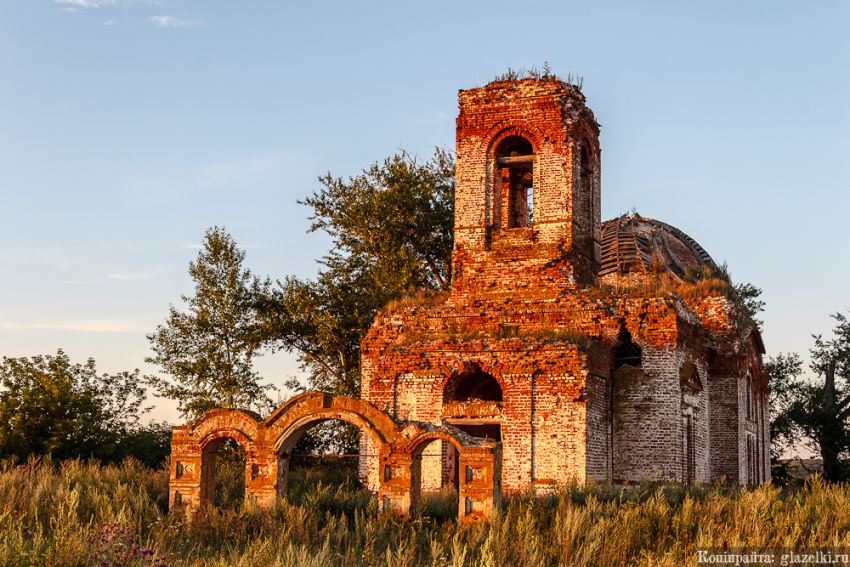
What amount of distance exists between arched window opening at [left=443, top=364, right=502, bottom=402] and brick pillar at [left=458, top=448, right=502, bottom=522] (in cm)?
447

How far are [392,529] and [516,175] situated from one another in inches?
449

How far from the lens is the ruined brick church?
1881 centimetres

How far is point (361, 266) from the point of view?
99.6ft

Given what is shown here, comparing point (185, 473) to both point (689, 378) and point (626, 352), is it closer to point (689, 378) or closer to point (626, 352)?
point (626, 352)

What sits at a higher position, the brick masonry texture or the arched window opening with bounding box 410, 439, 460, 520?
the brick masonry texture

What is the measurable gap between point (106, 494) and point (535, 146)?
11530 millimetres

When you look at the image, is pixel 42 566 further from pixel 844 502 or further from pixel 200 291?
pixel 200 291

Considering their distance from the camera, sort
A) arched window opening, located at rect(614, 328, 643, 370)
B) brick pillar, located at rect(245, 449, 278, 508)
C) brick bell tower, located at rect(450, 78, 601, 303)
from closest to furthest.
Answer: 1. brick pillar, located at rect(245, 449, 278, 508)
2. arched window opening, located at rect(614, 328, 643, 370)
3. brick bell tower, located at rect(450, 78, 601, 303)

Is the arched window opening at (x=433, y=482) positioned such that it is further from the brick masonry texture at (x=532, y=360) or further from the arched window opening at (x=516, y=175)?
the arched window opening at (x=516, y=175)

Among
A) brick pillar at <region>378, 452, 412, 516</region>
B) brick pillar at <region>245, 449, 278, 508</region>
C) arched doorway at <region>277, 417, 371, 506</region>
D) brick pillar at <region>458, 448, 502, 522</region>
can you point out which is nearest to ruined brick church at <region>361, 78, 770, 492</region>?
arched doorway at <region>277, 417, 371, 506</region>

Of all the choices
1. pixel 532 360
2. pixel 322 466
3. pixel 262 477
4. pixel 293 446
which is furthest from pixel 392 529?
pixel 322 466

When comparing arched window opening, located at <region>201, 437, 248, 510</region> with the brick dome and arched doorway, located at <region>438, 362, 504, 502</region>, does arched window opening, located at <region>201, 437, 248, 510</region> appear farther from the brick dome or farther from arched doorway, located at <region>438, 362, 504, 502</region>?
the brick dome

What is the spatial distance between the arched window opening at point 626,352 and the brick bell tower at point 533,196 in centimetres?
155

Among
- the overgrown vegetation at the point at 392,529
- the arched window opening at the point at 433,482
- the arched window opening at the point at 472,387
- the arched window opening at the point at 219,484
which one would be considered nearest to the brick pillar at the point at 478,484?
the overgrown vegetation at the point at 392,529
